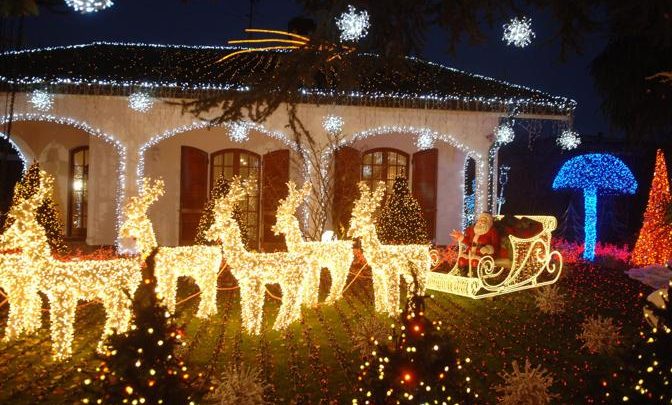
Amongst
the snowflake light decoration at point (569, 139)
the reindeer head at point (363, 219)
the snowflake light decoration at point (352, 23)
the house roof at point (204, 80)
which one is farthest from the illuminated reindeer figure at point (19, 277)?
the snowflake light decoration at point (569, 139)

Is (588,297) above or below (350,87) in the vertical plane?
below

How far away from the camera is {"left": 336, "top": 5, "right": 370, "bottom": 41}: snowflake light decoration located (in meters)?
5.55

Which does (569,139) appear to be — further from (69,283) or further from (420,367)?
(420,367)

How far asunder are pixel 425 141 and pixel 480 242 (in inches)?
223

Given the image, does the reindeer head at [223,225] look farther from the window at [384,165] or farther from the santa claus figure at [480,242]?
the window at [384,165]

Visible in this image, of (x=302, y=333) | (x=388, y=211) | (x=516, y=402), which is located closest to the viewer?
(x=516, y=402)

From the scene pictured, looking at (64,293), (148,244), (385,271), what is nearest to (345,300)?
(385,271)

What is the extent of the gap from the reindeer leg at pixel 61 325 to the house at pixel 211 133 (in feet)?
22.0

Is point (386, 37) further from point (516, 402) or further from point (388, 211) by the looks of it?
point (388, 211)

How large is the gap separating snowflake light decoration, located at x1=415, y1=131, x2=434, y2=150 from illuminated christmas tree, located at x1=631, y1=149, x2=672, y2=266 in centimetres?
481

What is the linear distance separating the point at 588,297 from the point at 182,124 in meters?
8.80

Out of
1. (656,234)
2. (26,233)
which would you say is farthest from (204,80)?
(656,234)

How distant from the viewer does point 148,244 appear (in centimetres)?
729

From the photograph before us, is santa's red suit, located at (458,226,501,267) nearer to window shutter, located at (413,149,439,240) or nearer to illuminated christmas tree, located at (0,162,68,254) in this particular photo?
window shutter, located at (413,149,439,240)
